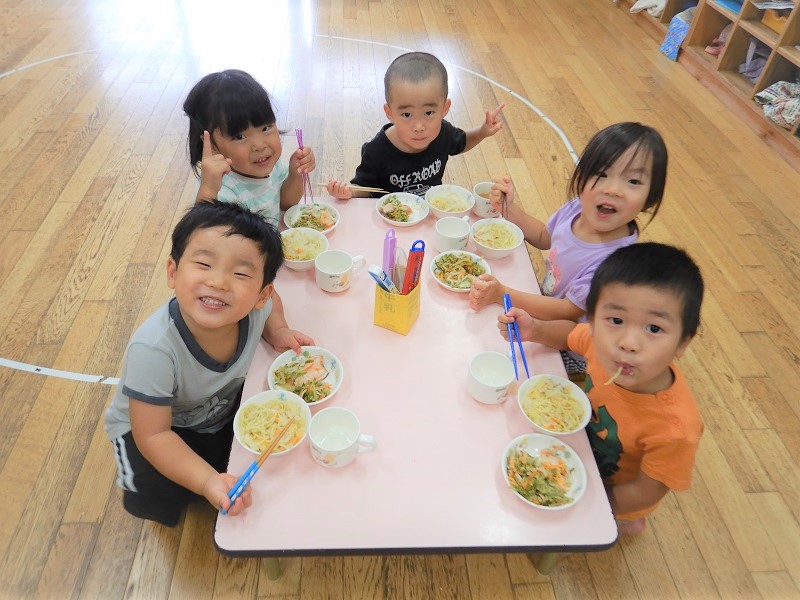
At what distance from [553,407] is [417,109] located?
1162 millimetres

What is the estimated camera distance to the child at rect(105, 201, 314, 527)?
126 cm

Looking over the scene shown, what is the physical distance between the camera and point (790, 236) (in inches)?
121

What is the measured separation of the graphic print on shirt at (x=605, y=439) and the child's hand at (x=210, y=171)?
1.21 metres

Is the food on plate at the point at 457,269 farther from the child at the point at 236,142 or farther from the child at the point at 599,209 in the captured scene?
the child at the point at 236,142

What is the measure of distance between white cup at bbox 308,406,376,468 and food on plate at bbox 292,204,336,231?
73cm

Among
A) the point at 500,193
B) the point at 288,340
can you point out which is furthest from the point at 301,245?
the point at 500,193

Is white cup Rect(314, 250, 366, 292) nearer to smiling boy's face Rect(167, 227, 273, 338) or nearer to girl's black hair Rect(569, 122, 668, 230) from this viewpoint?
smiling boy's face Rect(167, 227, 273, 338)

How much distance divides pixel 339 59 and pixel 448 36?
1.05m

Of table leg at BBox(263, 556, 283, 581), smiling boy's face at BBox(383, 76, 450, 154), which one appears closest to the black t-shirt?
smiling boy's face at BBox(383, 76, 450, 154)

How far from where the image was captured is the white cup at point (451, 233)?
1714 mm

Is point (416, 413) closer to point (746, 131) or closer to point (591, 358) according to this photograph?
point (591, 358)

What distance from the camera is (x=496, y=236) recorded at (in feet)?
5.80

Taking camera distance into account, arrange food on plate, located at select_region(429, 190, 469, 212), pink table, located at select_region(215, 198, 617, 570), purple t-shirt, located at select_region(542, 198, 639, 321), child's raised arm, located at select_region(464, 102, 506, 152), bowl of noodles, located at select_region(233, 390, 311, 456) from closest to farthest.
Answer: pink table, located at select_region(215, 198, 617, 570), bowl of noodles, located at select_region(233, 390, 311, 456), purple t-shirt, located at select_region(542, 198, 639, 321), food on plate, located at select_region(429, 190, 469, 212), child's raised arm, located at select_region(464, 102, 506, 152)

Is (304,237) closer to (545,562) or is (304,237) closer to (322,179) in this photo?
(545,562)
